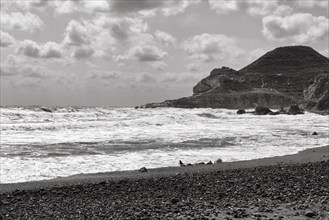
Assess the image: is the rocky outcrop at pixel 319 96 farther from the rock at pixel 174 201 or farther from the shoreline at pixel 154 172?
the rock at pixel 174 201

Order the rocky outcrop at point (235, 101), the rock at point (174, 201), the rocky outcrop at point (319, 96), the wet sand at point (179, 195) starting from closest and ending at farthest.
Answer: the wet sand at point (179, 195)
the rock at point (174, 201)
the rocky outcrop at point (319, 96)
the rocky outcrop at point (235, 101)

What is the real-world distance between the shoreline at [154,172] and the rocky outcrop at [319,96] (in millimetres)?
76669

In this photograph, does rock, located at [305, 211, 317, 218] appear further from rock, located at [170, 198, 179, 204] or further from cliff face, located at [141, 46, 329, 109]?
cliff face, located at [141, 46, 329, 109]

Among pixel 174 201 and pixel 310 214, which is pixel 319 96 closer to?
pixel 174 201

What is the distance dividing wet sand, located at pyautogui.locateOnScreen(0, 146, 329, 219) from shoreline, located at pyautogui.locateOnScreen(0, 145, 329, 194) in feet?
0.11

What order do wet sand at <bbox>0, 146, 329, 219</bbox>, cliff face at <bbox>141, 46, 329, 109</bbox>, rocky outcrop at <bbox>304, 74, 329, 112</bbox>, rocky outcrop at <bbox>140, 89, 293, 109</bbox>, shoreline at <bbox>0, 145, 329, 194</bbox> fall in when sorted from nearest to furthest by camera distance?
wet sand at <bbox>0, 146, 329, 219</bbox>, shoreline at <bbox>0, 145, 329, 194</bbox>, rocky outcrop at <bbox>304, 74, 329, 112</bbox>, rocky outcrop at <bbox>140, 89, 293, 109</bbox>, cliff face at <bbox>141, 46, 329, 109</bbox>

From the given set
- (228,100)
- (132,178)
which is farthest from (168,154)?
(228,100)

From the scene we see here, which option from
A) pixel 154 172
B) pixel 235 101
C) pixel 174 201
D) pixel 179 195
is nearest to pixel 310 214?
pixel 174 201

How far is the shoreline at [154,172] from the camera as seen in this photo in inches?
484

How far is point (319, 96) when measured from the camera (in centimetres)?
10338

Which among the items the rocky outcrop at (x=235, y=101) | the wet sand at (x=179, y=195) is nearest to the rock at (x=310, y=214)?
the wet sand at (x=179, y=195)

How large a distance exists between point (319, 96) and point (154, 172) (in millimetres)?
97500

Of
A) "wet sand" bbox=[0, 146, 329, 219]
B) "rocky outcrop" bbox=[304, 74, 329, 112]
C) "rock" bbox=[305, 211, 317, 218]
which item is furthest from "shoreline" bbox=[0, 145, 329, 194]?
"rocky outcrop" bbox=[304, 74, 329, 112]

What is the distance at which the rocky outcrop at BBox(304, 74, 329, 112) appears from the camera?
91.6m
